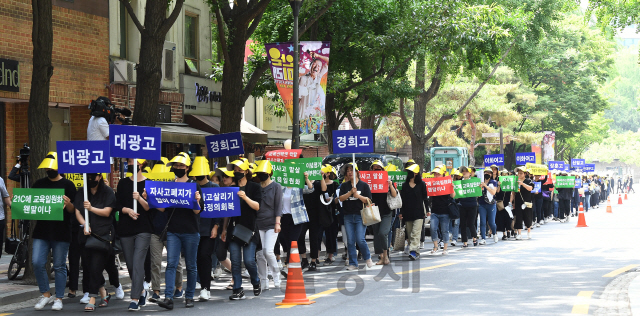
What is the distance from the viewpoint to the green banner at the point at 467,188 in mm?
17266

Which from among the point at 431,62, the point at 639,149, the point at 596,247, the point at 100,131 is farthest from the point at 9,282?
the point at 639,149

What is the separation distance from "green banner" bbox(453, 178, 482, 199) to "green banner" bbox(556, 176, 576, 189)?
462 inches

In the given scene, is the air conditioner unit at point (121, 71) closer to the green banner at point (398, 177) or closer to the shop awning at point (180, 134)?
the shop awning at point (180, 134)

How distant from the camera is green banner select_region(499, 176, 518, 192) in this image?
19.6 meters

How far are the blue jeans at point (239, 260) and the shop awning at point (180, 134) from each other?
9.66 metres

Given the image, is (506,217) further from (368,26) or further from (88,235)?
(88,235)

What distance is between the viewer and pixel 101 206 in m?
9.43

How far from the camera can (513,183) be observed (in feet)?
64.8

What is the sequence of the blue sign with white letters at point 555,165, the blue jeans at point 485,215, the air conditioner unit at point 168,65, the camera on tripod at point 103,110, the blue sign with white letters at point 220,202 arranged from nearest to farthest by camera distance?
1. the blue sign with white letters at point 220,202
2. the camera on tripod at point 103,110
3. the blue jeans at point 485,215
4. the air conditioner unit at point 168,65
5. the blue sign with white letters at point 555,165

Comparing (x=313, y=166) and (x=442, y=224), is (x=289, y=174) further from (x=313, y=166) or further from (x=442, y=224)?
(x=442, y=224)

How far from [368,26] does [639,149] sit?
9240 centimetres

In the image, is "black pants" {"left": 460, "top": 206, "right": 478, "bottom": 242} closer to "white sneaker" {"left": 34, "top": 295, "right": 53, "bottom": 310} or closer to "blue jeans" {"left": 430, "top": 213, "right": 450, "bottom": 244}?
"blue jeans" {"left": 430, "top": 213, "right": 450, "bottom": 244}

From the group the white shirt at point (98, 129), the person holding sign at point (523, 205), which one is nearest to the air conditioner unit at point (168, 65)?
the white shirt at point (98, 129)

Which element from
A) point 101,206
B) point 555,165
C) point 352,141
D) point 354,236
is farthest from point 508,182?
point 555,165
